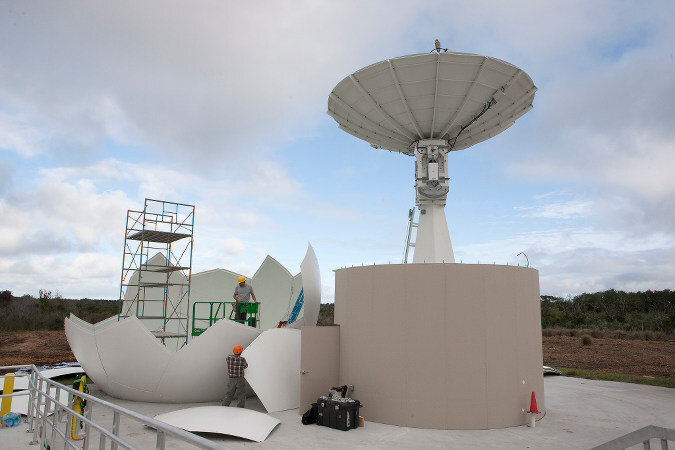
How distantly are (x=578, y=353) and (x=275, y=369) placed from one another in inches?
941

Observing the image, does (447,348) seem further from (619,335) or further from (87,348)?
(619,335)

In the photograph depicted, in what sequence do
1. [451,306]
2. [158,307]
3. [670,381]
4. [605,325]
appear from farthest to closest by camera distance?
[605,325] < [158,307] < [670,381] < [451,306]

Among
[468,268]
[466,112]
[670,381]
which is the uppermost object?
[466,112]

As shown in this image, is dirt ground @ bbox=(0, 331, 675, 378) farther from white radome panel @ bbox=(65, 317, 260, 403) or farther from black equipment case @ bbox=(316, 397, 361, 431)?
black equipment case @ bbox=(316, 397, 361, 431)

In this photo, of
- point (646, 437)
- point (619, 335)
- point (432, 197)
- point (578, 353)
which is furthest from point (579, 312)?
point (646, 437)

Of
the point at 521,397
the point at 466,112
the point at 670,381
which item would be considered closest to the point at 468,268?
the point at 521,397

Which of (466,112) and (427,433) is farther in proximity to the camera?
(466,112)

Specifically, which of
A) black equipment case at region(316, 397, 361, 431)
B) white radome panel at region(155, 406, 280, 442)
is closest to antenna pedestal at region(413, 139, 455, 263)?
black equipment case at region(316, 397, 361, 431)

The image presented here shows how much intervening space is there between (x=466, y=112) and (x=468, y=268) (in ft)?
17.7

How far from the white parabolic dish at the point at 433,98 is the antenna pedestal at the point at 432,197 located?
1.80 feet

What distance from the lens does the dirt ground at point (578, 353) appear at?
2378 cm

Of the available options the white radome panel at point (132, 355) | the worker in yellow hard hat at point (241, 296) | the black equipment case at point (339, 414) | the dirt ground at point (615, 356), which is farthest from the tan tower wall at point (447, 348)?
the dirt ground at point (615, 356)

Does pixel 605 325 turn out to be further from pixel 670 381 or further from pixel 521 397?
pixel 521 397

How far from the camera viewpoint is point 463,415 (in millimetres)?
10695
